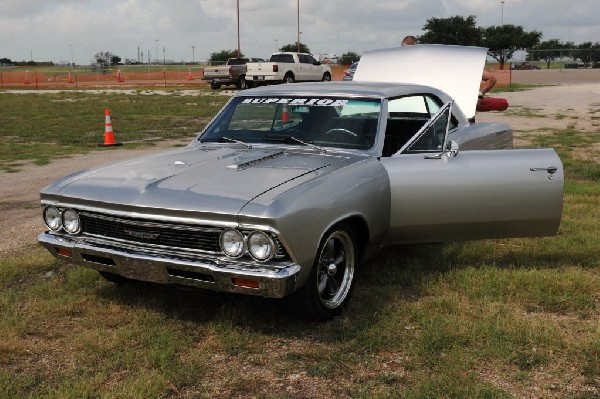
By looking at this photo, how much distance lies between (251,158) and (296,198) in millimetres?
912

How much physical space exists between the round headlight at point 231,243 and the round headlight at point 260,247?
54mm

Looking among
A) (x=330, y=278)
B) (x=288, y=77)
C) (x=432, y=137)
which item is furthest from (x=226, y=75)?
(x=330, y=278)

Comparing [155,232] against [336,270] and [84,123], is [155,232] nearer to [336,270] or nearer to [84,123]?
[336,270]

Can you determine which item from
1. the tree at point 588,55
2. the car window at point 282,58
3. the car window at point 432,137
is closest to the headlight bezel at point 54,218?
the car window at point 432,137

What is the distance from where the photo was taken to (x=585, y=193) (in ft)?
24.1

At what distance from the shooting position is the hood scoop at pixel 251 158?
411 cm

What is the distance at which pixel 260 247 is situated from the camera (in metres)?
3.47

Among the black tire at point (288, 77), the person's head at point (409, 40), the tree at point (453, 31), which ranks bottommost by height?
the person's head at point (409, 40)

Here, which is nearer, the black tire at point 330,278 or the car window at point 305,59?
the black tire at point 330,278

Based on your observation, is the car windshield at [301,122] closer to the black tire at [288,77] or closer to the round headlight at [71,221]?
the round headlight at [71,221]

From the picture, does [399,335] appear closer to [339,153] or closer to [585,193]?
[339,153]

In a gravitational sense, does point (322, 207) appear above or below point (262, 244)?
above

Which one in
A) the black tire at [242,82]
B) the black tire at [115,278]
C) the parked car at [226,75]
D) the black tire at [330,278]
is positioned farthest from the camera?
the black tire at [242,82]

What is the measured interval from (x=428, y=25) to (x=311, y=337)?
224ft
